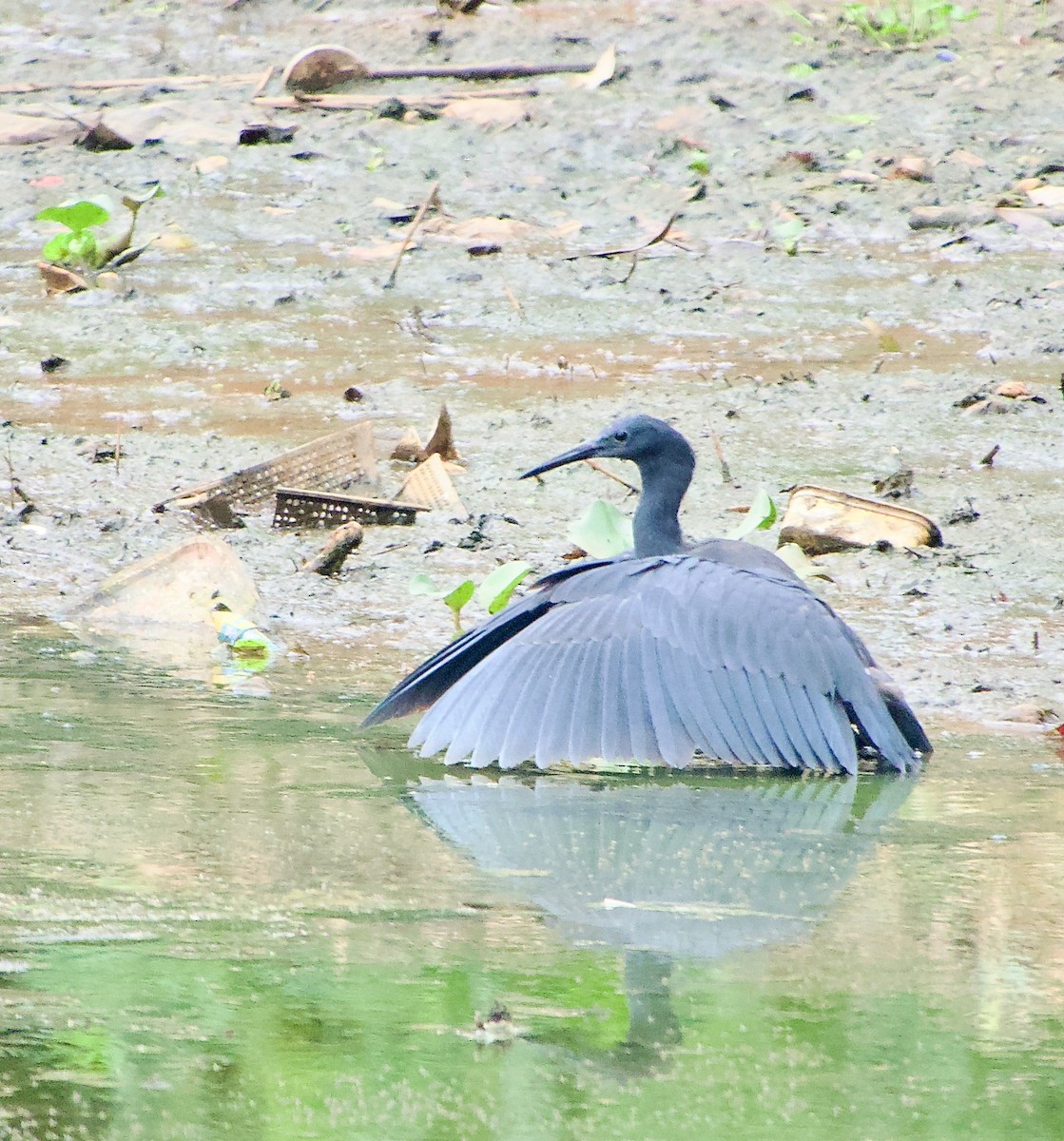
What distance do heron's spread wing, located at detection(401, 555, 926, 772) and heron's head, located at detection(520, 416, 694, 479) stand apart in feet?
2.53

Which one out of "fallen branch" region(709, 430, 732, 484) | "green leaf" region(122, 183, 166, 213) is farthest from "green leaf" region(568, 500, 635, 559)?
"green leaf" region(122, 183, 166, 213)

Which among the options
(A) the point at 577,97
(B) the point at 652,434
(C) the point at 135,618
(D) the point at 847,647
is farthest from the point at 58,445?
(A) the point at 577,97

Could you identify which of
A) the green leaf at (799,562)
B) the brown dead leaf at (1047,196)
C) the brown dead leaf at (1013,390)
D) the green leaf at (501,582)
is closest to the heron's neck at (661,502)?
the green leaf at (501,582)

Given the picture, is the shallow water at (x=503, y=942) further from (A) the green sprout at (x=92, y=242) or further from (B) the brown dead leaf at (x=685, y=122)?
(B) the brown dead leaf at (x=685, y=122)

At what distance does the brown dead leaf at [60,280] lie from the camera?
8.25m

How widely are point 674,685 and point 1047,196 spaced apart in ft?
20.4

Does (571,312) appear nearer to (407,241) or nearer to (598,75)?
(407,241)

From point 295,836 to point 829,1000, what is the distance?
1.06 m

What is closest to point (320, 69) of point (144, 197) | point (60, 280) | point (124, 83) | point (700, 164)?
point (124, 83)

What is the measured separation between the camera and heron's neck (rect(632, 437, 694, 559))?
470cm

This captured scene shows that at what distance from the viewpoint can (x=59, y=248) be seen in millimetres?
8305

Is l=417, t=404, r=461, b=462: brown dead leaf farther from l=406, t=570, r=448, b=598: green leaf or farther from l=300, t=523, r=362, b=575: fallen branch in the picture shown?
l=406, t=570, r=448, b=598: green leaf

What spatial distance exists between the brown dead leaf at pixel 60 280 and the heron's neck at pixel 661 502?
167 inches

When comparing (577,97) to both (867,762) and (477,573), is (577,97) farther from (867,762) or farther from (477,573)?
(867,762)
